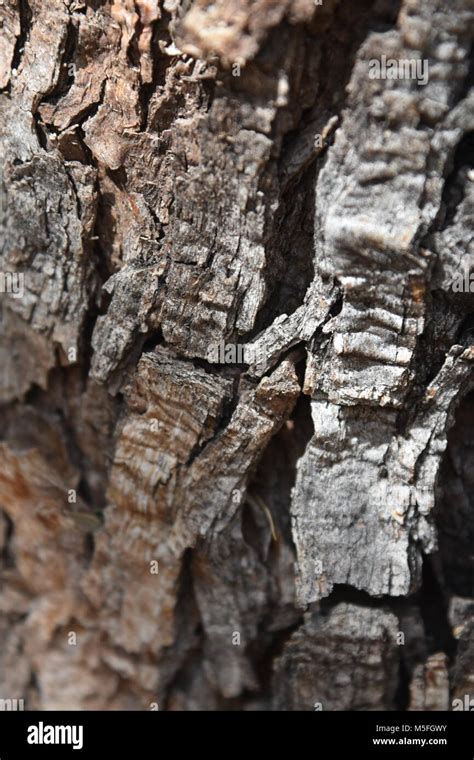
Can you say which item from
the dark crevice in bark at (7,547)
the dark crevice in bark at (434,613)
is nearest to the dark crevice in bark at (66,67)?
the dark crevice in bark at (7,547)

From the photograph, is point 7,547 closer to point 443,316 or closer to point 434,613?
point 434,613

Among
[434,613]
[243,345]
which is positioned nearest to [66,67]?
[243,345]

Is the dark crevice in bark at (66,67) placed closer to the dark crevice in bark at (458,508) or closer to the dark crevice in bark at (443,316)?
the dark crevice in bark at (443,316)

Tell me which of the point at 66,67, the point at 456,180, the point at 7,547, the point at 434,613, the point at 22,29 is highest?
the point at 22,29

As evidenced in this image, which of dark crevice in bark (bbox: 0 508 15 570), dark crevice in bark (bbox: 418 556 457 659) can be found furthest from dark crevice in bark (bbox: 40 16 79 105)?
dark crevice in bark (bbox: 418 556 457 659)

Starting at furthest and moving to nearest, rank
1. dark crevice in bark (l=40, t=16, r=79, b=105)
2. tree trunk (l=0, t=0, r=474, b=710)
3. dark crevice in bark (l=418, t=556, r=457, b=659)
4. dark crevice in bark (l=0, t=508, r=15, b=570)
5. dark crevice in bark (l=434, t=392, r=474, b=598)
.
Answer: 1. dark crevice in bark (l=0, t=508, r=15, b=570)
2. dark crevice in bark (l=418, t=556, r=457, b=659)
3. dark crevice in bark (l=434, t=392, r=474, b=598)
4. dark crevice in bark (l=40, t=16, r=79, b=105)
5. tree trunk (l=0, t=0, r=474, b=710)

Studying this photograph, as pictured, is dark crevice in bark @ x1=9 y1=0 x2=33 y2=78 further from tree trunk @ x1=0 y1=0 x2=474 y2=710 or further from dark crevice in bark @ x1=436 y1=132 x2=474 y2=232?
Answer: dark crevice in bark @ x1=436 y1=132 x2=474 y2=232

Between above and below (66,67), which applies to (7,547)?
below

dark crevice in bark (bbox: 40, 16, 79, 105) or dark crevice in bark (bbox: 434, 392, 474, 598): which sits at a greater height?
dark crevice in bark (bbox: 40, 16, 79, 105)

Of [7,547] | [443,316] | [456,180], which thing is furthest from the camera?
[7,547]
